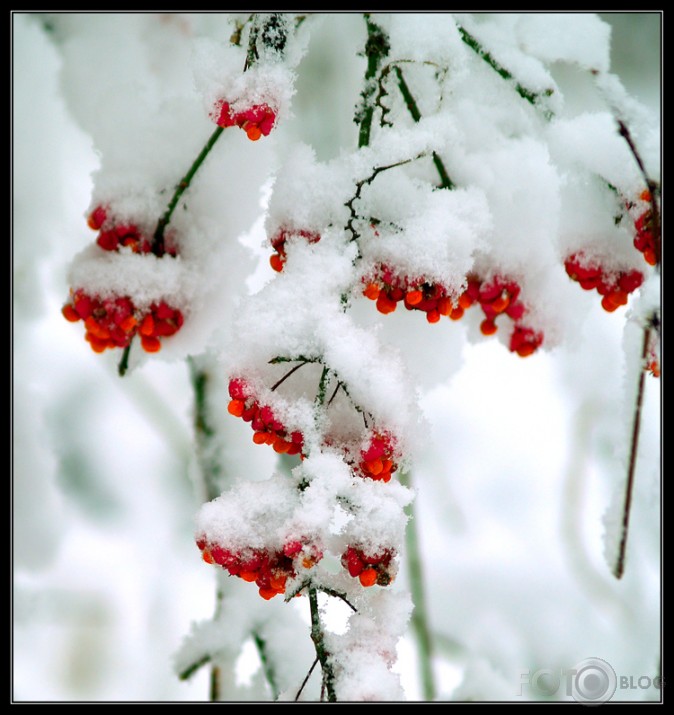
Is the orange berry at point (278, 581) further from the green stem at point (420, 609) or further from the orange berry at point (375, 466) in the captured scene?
the green stem at point (420, 609)

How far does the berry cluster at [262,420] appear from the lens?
0.62 m

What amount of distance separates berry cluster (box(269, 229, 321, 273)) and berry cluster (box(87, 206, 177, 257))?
230 mm

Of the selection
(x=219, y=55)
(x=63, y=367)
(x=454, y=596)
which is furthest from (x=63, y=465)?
(x=219, y=55)

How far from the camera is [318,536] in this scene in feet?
1.83

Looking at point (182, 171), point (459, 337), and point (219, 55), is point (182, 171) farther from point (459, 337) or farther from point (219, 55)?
point (459, 337)

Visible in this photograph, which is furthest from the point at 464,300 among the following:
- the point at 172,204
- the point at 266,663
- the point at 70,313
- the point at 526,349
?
the point at 266,663

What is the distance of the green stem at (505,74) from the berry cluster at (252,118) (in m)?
0.31

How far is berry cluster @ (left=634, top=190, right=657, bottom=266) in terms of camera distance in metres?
0.78

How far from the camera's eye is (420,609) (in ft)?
4.98

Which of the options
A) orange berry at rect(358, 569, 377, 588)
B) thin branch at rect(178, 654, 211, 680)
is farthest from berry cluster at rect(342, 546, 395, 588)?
thin branch at rect(178, 654, 211, 680)

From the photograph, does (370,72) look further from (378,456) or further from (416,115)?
(378,456)

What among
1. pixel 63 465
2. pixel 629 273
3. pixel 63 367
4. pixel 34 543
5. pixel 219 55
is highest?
pixel 63 367

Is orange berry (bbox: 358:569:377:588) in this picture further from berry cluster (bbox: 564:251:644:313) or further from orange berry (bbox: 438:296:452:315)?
berry cluster (bbox: 564:251:644:313)

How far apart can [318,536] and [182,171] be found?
0.59m
